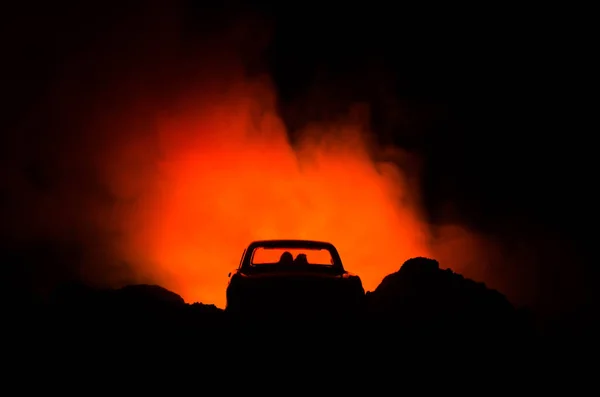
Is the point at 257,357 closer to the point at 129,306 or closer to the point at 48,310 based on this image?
the point at 129,306

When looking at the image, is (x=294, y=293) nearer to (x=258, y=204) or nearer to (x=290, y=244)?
(x=290, y=244)

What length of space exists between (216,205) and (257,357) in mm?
16836

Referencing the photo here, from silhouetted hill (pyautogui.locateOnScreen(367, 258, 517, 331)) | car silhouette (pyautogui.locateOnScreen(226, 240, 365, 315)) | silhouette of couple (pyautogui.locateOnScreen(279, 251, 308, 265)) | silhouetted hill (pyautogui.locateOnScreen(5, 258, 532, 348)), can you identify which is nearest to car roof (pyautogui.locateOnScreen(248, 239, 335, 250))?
silhouette of couple (pyautogui.locateOnScreen(279, 251, 308, 265))

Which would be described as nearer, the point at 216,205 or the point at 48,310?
the point at 48,310

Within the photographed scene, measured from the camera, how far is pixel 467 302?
1258cm

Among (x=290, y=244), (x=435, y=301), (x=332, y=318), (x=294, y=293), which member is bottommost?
(x=332, y=318)

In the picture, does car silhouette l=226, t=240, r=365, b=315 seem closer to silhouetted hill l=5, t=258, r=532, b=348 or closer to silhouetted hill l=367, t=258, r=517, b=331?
silhouetted hill l=5, t=258, r=532, b=348

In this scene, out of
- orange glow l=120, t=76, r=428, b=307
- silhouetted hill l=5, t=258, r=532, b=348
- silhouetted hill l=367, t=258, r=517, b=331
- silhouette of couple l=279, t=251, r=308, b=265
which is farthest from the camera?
orange glow l=120, t=76, r=428, b=307

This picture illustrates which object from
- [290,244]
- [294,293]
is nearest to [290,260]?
[290,244]

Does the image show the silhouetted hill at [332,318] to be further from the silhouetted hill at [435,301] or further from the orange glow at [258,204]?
the orange glow at [258,204]

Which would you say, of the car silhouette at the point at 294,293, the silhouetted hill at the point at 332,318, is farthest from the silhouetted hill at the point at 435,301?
the car silhouette at the point at 294,293

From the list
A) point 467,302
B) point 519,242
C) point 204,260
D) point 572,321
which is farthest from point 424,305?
point 519,242

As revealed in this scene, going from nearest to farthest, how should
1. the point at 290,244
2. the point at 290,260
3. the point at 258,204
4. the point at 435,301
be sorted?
the point at 290,260, the point at 290,244, the point at 435,301, the point at 258,204

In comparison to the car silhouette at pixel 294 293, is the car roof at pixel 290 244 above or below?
above
